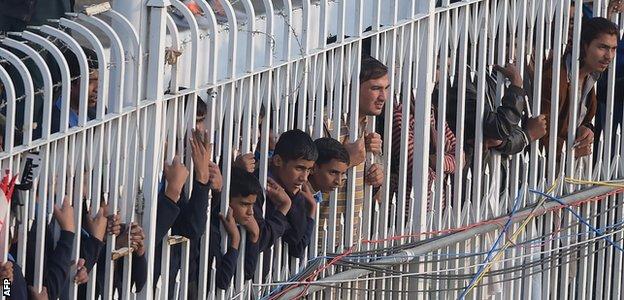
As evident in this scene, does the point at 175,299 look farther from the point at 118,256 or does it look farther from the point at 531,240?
the point at 531,240

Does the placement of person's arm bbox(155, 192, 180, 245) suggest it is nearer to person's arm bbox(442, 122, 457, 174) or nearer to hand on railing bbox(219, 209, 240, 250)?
hand on railing bbox(219, 209, 240, 250)

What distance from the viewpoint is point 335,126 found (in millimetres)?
8148

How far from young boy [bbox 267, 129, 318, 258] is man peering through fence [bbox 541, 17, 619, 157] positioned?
71.6 inches

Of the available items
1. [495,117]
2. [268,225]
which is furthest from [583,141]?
[268,225]

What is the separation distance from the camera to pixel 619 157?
9.85 meters

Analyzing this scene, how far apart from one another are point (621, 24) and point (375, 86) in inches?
82.8

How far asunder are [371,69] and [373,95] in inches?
4.4

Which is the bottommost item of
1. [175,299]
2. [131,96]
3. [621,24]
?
[175,299]

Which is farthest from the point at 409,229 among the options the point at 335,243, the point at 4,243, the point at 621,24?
the point at 4,243

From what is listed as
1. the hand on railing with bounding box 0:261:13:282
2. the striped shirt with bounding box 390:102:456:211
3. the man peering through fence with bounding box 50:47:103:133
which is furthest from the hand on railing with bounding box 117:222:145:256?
the striped shirt with bounding box 390:102:456:211

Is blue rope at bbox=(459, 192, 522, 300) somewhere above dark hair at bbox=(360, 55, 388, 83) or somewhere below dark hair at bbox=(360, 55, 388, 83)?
below

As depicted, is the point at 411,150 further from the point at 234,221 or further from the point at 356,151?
the point at 234,221

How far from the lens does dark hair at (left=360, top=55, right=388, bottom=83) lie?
8219 mm

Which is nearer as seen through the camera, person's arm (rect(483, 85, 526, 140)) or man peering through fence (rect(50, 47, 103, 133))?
man peering through fence (rect(50, 47, 103, 133))
